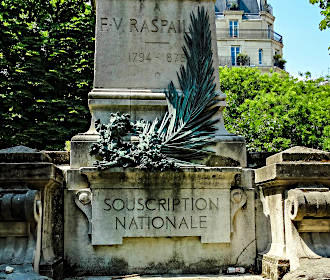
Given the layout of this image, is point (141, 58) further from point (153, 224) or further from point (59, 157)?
point (153, 224)

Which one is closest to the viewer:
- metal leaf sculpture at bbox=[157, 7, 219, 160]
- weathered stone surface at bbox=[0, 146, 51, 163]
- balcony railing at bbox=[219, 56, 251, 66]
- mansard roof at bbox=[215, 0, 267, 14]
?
weathered stone surface at bbox=[0, 146, 51, 163]

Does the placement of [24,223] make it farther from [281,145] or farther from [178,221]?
[281,145]

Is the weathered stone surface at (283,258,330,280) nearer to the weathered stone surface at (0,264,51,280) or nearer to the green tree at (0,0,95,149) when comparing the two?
the weathered stone surface at (0,264,51,280)

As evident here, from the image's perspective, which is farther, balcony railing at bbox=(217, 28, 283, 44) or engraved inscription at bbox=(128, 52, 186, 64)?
balcony railing at bbox=(217, 28, 283, 44)

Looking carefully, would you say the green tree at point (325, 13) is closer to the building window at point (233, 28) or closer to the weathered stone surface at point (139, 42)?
the weathered stone surface at point (139, 42)

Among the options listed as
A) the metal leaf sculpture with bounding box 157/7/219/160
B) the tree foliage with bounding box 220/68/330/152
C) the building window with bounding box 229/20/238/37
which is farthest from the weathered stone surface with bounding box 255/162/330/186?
the building window with bounding box 229/20/238/37

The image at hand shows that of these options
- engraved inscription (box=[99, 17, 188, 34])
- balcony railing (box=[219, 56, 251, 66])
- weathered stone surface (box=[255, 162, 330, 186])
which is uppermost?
balcony railing (box=[219, 56, 251, 66])

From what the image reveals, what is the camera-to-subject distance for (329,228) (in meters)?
6.24

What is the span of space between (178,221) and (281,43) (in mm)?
47358

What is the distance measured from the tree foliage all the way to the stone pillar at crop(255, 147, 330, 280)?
14406mm

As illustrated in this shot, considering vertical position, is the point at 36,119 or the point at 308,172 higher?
the point at 36,119

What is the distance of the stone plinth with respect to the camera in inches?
259

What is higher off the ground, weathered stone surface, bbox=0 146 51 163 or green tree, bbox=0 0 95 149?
green tree, bbox=0 0 95 149

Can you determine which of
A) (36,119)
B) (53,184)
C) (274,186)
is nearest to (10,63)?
(36,119)
